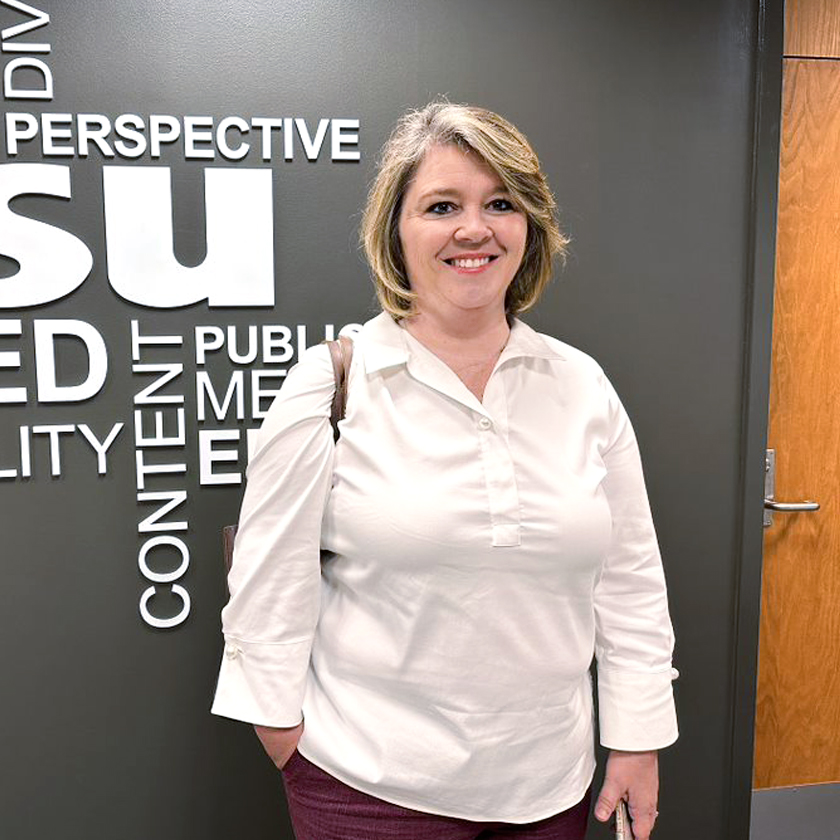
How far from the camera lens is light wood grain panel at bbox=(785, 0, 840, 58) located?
229cm

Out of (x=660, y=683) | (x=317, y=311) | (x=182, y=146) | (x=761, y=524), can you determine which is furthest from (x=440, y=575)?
(x=761, y=524)

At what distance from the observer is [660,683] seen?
4.60ft

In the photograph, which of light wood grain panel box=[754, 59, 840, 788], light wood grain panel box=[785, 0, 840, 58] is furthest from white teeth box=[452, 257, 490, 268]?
light wood grain panel box=[785, 0, 840, 58]

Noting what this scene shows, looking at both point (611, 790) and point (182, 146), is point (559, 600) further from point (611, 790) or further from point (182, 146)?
point (182, 146)

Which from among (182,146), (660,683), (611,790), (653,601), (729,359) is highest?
(182,146)

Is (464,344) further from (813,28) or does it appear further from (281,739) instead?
(813,28)

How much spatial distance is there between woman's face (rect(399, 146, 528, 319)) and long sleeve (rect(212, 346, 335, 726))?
0.22 m

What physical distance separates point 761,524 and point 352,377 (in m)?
1.41

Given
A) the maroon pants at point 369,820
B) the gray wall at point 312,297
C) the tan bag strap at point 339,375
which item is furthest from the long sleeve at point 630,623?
the gray wall at point 312,297

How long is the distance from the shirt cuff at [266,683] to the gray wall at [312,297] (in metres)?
0.74

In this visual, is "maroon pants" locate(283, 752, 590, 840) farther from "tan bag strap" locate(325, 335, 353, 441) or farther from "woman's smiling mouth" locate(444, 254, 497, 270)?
"woman's smiling mouth" locate(444, 254, 497, 270)

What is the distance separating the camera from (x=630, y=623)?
4.62ft

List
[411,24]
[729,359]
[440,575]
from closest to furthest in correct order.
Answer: [440,575] < [411,24] < [729,359]

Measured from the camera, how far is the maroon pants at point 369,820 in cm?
128
